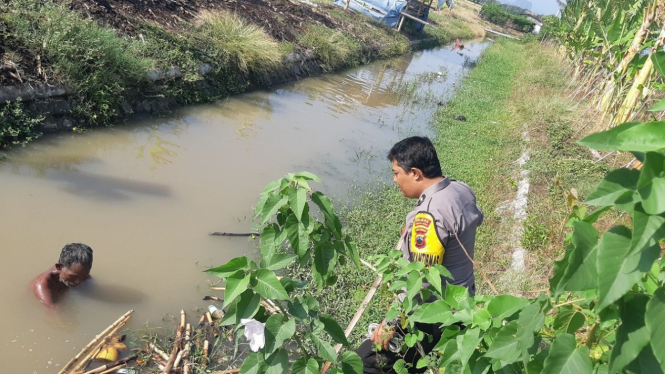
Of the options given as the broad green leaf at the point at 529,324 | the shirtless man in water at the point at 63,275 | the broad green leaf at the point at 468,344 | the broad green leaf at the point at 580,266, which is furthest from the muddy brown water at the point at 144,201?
the broad green leaf at the point at 580,266

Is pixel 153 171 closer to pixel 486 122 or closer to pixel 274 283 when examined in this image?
pixel 274 283

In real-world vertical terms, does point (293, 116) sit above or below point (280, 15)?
below

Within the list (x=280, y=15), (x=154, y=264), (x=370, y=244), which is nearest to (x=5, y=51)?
(x=154, y=264)

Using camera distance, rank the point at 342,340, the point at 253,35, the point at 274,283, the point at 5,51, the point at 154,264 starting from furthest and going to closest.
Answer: the point at 253,35 < the point at 5,51 < the point at 154,264 < the point at 342,340 < the point at 274,283

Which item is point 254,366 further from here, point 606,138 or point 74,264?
point 74,264

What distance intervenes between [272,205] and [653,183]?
1327mm

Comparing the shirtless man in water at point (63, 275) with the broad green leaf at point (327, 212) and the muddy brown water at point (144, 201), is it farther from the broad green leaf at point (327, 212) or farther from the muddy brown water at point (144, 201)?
the broad green leaf at point (327, 212)

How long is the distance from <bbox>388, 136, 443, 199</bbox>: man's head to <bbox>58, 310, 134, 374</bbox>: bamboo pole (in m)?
2.43

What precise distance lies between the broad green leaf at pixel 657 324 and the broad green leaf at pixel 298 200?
1167 millimetres

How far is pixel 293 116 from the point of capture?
34.1 ft

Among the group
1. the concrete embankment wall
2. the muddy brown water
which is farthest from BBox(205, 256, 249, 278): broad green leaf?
the concrete embankment wall

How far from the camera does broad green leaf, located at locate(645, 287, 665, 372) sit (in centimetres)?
91

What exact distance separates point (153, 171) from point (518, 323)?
5825 mm

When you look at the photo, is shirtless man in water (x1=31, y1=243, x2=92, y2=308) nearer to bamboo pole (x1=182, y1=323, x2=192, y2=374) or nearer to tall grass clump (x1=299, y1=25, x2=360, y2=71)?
bamboo pole (x1=182, y1=323, x2=192, y2=374)
